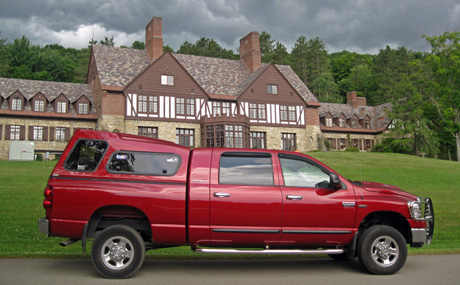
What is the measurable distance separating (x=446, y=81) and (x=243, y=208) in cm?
5193

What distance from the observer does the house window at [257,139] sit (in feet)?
145

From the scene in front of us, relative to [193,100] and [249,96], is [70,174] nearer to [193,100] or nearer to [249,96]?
[193,100]

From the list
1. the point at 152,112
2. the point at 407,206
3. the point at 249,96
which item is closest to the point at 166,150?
the point at 407,206

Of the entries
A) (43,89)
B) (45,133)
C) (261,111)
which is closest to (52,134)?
(45,133)

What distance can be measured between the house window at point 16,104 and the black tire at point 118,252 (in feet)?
123

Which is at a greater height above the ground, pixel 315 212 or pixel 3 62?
pixel 3 62

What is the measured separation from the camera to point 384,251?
703 centimetres

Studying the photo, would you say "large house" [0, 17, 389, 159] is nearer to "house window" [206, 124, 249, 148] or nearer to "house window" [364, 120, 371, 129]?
"house window" [206, 124, 249, 148]

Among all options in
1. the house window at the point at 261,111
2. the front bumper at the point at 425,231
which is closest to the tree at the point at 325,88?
the house window at the point at 261,111

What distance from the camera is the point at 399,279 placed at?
21.8ft

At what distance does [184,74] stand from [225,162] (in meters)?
36.6

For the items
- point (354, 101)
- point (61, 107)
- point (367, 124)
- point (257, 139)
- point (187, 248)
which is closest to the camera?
point (187, 248)

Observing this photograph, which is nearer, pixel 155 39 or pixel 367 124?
pixel 155 39

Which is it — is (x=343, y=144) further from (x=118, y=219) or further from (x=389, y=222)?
(x=118, y=219)
